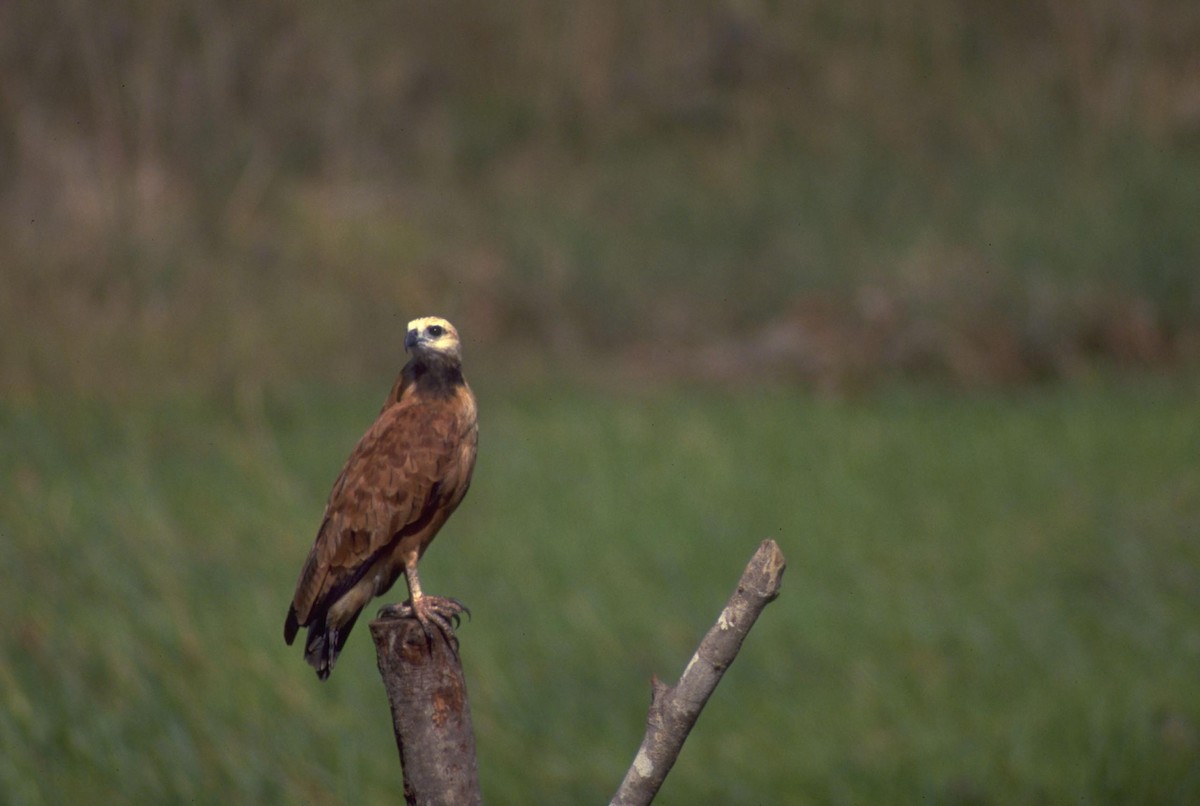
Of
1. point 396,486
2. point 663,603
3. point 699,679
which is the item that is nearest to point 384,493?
point 396,486

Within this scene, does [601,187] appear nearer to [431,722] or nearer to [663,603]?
[663,603]

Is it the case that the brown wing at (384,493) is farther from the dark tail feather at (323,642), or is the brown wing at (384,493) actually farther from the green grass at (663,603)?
the green grass at (663,603)

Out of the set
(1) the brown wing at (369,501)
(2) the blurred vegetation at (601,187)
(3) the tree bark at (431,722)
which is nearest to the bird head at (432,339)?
(1) the brown wing at (369,501)

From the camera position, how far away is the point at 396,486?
1.54 meters

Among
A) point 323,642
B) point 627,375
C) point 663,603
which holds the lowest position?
point 323,642

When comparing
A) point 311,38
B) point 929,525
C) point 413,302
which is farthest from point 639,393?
point 929,525

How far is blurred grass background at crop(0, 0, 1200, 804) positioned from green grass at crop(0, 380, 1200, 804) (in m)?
0.03

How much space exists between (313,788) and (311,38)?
953 cm

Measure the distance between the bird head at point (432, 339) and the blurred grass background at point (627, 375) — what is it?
3107 mm

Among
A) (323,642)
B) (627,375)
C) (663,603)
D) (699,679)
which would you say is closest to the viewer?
(699,679)

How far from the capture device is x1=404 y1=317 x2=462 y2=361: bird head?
140 cm

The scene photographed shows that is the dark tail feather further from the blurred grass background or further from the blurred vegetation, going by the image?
the blurred vegetation

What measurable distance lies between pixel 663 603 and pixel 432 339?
538 centimetres

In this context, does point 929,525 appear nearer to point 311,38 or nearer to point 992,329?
point 992,329
